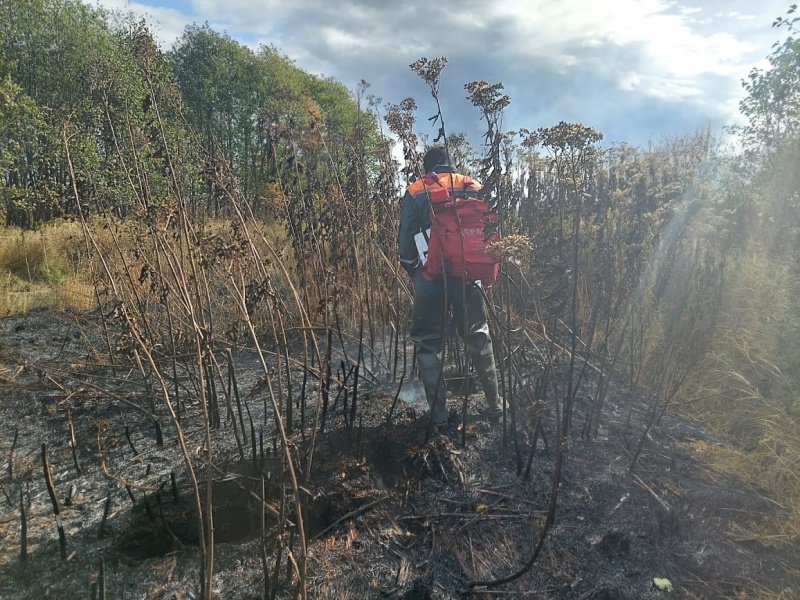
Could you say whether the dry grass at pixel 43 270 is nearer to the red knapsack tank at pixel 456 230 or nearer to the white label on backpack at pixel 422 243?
the white label on backpack at pixel 422 243

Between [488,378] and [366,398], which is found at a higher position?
[488,378]

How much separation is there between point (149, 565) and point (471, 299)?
2.11 metres

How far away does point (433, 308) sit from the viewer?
318 centimetres

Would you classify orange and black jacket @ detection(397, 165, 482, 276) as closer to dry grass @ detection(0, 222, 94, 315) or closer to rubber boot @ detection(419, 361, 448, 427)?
rubber boot @ detection(419, 361, 448, 427)

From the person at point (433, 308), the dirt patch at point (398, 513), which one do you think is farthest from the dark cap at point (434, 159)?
the dirt patch at point (398, 513)

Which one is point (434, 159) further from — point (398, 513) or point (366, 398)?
point (398, 513)

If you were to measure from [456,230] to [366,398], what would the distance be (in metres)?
1.34

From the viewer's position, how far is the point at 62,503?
2.35m

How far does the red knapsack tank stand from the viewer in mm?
2914

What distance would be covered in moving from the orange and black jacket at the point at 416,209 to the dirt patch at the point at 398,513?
1.01 m

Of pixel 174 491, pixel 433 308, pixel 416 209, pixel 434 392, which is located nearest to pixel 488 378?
pixel 434 392

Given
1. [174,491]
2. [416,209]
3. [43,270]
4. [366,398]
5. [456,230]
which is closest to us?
[174,491]

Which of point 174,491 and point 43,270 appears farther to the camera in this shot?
point 43,270

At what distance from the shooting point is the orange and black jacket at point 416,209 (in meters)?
2.98
